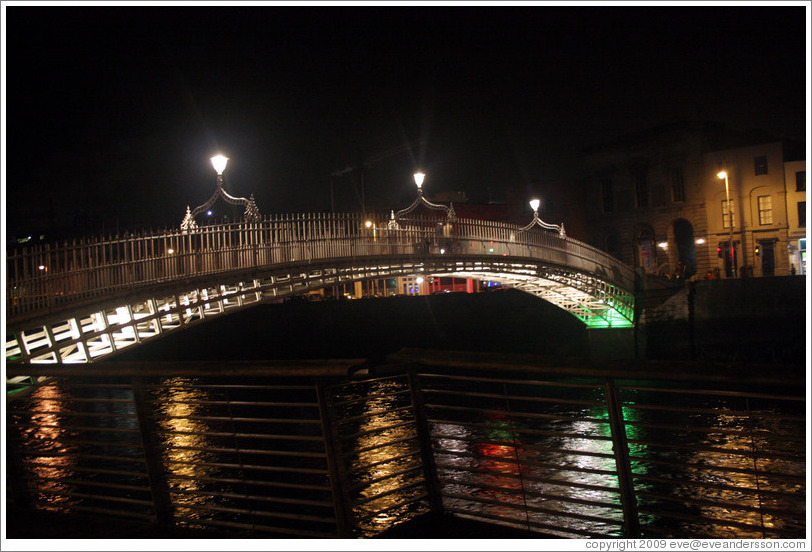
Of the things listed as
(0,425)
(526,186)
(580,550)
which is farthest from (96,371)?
(526,186)

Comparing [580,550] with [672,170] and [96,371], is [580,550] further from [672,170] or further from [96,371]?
[672,170]

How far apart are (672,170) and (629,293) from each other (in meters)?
17.5

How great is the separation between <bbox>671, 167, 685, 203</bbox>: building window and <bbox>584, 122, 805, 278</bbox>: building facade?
2.4 inches

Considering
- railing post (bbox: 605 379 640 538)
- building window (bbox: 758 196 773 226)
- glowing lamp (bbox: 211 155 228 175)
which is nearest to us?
railing post (bbox: 605 379 640 538)

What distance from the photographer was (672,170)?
145 feet

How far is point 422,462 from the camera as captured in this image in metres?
4.23

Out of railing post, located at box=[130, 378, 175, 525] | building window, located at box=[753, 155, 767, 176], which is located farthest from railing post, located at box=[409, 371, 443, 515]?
building window, located at box=[753, 155, 767, 176]

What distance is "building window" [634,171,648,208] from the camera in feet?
149

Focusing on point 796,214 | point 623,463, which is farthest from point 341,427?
point 796,214

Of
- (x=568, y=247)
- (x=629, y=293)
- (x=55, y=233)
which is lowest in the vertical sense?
(x=629, y=293)

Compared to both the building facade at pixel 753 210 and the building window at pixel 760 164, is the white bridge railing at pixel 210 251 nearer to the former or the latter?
the building facade at pixel 753 210

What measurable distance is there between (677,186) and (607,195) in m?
4.99

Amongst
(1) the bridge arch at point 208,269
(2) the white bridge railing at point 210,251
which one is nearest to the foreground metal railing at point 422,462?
(1) the bridge arch at point 208,269

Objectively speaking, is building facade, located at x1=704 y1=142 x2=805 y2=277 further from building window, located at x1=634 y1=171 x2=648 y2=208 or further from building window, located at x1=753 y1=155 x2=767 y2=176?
building window, located at x1=634 y1=171 x2=648 y2=208
